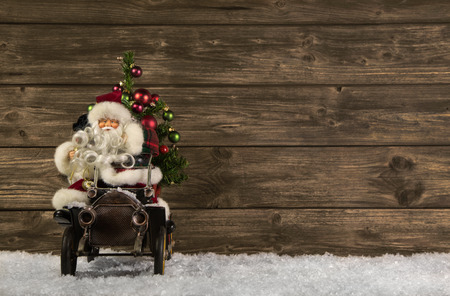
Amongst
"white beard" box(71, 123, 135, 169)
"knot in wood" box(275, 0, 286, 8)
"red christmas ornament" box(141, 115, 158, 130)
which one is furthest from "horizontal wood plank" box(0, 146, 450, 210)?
"knot in wood" box(275, 0, 286, 8)

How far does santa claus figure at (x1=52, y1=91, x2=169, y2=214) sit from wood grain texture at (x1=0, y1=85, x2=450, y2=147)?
328 mm

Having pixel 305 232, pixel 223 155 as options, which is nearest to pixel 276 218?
pixel 305 232

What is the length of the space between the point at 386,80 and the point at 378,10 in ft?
0.82

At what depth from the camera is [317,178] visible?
1.61m

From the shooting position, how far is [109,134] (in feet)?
4.01

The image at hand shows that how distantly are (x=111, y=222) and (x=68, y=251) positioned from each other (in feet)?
0.48

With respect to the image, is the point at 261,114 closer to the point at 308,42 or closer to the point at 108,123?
the point at 308,42

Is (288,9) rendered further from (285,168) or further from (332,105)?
(285,168)

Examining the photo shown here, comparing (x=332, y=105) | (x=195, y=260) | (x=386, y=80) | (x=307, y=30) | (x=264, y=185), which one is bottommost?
(x=195, y=260)

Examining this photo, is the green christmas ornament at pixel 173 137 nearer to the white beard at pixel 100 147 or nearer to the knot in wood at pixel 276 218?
the white beard at pixel 100 147

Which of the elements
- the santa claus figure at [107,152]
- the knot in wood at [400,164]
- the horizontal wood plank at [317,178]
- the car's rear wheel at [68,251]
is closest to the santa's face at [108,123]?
the santa claus figure at [107,152]

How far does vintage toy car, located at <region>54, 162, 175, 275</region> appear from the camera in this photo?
1.19m

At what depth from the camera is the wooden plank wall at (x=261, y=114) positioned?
5.24 feet

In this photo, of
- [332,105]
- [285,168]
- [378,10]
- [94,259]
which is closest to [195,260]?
[94,259]
